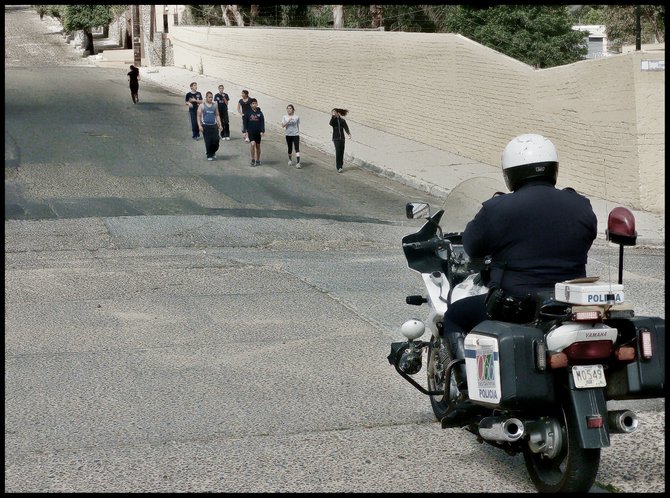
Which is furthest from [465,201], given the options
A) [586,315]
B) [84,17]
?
[84,17]

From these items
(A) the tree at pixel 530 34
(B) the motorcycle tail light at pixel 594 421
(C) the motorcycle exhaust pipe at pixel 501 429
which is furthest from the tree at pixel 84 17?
(B) the motorcycle tail light at pixel 594 421

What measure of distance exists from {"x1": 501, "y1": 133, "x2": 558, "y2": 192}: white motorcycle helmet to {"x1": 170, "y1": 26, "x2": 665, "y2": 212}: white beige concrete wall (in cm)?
1165

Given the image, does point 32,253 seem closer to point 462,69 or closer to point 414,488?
point 414,488

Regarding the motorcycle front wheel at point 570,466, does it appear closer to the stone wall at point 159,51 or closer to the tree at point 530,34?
the tree at point 530,34

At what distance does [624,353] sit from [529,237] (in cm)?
76

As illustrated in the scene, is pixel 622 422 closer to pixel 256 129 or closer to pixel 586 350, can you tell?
→ pixel 586 350

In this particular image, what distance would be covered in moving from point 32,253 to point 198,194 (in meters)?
6.31

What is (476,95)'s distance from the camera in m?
25.5

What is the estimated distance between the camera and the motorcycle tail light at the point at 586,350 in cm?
469

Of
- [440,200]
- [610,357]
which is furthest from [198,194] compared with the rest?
[610,357]

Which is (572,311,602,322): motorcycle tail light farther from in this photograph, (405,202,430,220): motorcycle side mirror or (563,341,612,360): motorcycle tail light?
(405,202,430,220): motorcycle side mirror

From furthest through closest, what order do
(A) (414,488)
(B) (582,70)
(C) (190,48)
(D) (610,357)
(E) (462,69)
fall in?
(C) (190,48), (E) (462,69), (B) (582,70), (A) (414,488), (D) (610,357)

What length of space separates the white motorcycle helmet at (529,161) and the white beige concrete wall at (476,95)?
38.2 feet

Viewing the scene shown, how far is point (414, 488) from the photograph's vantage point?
5.32m
